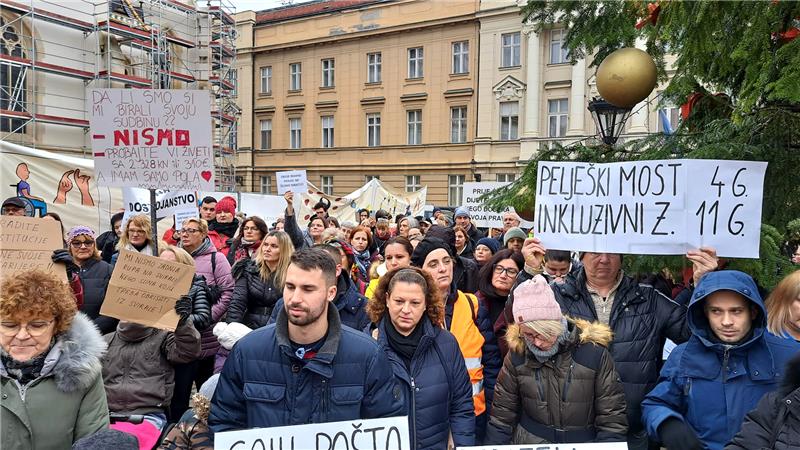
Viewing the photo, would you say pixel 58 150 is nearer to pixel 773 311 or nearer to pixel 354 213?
pixel 354 213

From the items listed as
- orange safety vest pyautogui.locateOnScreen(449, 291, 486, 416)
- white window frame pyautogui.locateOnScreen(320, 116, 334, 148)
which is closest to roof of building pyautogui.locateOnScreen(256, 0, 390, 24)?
white window frame pyautogui.locateOnScreen(320, 116, 334, 148)

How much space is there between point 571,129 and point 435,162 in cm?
743

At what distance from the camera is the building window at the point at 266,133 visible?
3791 cm

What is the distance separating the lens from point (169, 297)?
→ 154 inches

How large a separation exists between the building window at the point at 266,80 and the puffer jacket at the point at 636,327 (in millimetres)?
36229

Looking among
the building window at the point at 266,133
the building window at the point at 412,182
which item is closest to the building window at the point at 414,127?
the building window at the point at 412,182

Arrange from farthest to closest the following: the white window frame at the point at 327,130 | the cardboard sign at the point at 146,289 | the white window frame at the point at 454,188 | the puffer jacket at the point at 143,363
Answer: the white window frame at the point at 327,130 < the white window frame at the point at 454,188 < the cardboard sign at the point at 146,289 < the puffer jacket at the point at 143,363

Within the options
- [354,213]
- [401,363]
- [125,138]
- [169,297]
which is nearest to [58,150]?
[354,213]

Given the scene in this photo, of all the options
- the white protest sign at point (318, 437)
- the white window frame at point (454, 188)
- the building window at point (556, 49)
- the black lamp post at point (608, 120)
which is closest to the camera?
the white protest sign at point (318, 437)

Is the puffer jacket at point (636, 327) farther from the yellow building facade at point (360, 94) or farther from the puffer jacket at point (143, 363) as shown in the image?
the yellow building facade at point (360, 94)

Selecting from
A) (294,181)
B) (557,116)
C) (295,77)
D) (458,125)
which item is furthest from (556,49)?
(294,181)

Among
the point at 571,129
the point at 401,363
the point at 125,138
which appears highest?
the point at 571,129

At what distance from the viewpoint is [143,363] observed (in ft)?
12.5

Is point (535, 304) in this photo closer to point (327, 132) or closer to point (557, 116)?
point (557, 116)
